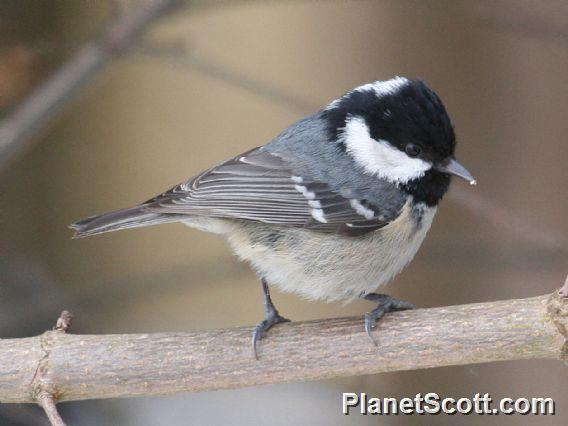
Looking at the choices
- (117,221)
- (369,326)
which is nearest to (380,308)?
(369,326)

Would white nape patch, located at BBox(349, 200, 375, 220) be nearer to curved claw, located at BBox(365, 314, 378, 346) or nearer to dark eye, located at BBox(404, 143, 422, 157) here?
dark eye, located at BBox(404, 143, 422, 157)

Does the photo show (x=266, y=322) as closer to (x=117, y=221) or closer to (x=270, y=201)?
(x=270, y=201)

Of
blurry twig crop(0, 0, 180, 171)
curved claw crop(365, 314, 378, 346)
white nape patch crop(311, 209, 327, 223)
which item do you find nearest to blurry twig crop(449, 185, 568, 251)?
white nape patch crop(311, 209, 327, 223)

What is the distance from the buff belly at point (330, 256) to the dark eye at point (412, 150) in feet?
0.49

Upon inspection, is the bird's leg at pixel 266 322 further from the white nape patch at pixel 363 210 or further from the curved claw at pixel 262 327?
the white nape patch at pixel 363 210

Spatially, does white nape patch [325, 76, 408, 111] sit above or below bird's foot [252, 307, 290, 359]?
above

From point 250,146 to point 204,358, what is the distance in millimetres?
1978

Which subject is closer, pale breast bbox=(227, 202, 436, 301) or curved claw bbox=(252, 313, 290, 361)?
curved claw bbox=(252, 313, 290, 361)

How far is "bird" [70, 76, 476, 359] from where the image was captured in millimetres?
2252

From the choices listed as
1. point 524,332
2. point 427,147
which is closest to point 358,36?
point 427,147

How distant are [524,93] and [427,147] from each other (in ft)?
4.85

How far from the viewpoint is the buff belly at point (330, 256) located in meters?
2.26

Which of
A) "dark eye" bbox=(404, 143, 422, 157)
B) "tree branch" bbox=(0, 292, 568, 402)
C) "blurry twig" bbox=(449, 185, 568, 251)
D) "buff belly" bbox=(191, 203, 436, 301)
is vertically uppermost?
"blurry twig" bbox=(449, 185, 568, 251)

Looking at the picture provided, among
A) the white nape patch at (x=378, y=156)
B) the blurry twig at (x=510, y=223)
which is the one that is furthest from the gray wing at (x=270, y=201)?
the blurry twig at (x=510, y=223)
